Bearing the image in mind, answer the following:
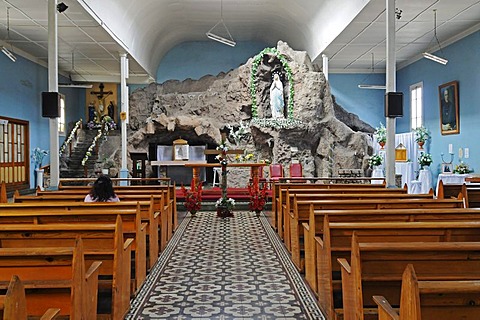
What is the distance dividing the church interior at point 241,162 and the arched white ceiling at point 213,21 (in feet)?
0.35

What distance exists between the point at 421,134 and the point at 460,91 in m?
2.32

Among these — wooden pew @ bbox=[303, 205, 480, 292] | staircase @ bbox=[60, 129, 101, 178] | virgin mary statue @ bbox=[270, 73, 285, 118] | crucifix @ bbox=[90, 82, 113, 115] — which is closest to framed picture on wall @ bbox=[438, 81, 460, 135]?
virgin mary statue @ bbox=[270, 73, 285, 118]

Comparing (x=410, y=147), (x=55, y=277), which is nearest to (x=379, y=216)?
(x=55, y=277)

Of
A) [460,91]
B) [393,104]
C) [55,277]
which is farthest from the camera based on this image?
[460,91]

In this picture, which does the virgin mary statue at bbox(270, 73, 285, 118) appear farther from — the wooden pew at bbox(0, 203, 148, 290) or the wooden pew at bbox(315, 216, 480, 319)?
the wooden pew at bbox(315, 216, 480, 319)

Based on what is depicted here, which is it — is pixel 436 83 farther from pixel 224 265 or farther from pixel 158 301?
pixel 158 301

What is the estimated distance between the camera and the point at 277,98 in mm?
16547

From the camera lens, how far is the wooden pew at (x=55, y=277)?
113 inches

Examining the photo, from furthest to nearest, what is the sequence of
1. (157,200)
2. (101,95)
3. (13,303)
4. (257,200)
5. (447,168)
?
(101,95) → (447,168) → (257,200) → (157,200) → (13,303)

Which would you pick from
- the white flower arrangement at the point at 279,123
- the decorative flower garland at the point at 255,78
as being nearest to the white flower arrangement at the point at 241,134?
the decorative flower garland at the point at 255,78

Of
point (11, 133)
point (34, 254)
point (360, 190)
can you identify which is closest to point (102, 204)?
point (34, 254)

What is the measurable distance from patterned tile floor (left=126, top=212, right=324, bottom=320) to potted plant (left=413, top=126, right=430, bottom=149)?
1018cm

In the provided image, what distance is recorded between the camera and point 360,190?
823cm

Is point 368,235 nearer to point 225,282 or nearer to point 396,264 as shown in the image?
point 396,264
